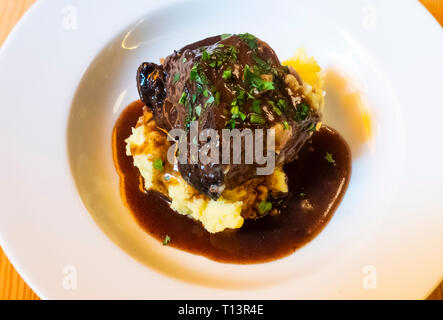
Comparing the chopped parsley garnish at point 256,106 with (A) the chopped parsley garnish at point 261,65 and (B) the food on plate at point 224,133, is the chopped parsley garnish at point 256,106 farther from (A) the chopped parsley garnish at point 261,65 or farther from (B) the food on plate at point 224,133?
(A) the chopped parsley garnish at point 261,65

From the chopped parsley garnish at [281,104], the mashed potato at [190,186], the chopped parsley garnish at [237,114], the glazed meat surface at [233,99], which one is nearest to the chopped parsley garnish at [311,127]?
the glazed meat surface at [233,99]

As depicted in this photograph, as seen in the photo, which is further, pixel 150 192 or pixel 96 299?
pixel 150 192

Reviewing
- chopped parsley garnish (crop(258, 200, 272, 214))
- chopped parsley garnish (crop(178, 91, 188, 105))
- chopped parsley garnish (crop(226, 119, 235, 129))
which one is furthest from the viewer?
chopped parsley garnish (crop(258, 200, 272, 214))

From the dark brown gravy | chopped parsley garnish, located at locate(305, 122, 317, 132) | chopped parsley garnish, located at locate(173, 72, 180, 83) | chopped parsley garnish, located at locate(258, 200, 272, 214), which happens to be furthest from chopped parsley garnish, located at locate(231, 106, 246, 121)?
the dark brown gravy

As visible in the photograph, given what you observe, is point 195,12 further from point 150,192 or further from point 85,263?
point 85,263

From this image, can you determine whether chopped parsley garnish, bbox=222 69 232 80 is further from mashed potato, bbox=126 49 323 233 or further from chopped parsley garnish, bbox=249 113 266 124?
mashed potato, bbox=126 49 323 233

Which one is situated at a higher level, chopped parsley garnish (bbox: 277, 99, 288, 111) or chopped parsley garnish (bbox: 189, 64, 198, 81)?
chopped parsley garnish (bbox: 189, 64, 198, 81)
